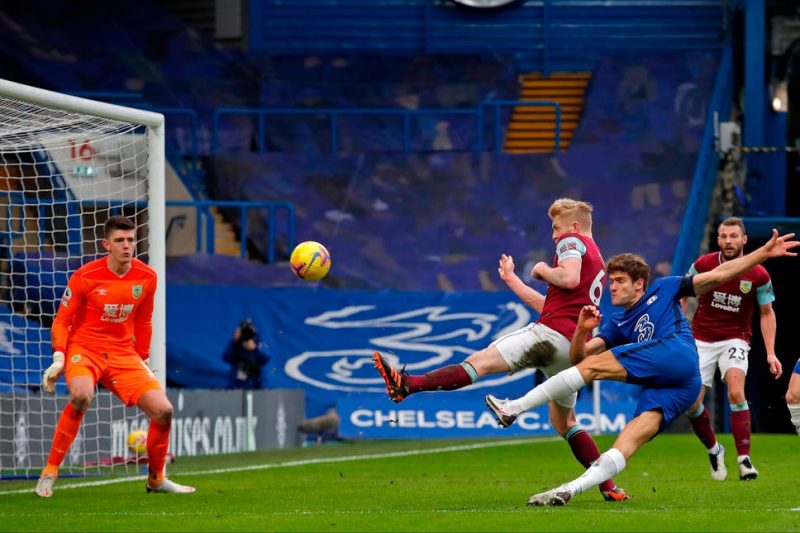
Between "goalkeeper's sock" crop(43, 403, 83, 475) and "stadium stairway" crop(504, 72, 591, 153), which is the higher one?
"stadium stairway" crop(504, 72, 591, 153)

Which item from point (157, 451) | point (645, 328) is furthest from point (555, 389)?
point (157, 451)

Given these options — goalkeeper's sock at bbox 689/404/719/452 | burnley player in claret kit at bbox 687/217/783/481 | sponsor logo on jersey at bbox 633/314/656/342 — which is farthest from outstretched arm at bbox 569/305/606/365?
burnley player in claret kit at bbox 687/217/783/481

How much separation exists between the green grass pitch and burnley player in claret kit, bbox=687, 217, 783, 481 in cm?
68

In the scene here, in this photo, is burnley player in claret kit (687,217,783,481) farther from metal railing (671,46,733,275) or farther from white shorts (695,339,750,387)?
metal railing (671,46,733,275)

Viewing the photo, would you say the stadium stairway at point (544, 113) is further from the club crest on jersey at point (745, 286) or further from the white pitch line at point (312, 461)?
the club crest on jersey at point (745, 286)

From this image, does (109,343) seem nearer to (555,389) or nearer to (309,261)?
(309,261)

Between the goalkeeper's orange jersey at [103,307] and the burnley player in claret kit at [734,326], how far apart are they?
15.7ft

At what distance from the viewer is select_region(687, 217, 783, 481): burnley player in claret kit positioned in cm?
1297

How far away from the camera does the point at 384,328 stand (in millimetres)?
23359

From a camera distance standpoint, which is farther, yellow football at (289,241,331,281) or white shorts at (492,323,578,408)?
yellow football at (289,241,331,281)

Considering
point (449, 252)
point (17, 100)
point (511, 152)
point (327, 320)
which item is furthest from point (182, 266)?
point (17, 100)

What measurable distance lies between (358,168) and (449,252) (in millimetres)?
2393

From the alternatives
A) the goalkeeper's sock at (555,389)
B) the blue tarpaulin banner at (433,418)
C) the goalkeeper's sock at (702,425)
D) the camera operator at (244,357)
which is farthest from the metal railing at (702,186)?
the goalkeeper's sock at (555,389)

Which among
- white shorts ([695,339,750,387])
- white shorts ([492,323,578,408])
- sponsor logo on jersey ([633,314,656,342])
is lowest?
white shorts ([695,339,750,387])
